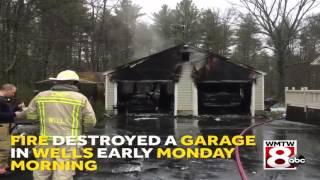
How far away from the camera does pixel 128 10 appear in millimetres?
54188

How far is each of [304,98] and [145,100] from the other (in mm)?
10314

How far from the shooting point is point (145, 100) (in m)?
26.0

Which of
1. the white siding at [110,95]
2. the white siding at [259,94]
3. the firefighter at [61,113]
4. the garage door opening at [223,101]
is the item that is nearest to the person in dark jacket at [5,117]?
the firefighter at [61,113]

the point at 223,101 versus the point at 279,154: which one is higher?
the point at 223,101

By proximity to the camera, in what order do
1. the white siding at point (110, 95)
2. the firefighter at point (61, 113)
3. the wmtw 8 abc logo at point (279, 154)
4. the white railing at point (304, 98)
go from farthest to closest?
the white siding at point (110, 95)
the white railing at point (304, 98)
the wmtw 8 abc logo at point (279, 154)
the firefighter at point (61, 113)

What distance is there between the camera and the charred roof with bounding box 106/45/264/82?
25.0m

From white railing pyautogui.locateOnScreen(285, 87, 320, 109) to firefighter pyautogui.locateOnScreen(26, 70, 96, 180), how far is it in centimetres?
1461

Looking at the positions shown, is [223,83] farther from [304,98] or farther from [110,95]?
[304,98]

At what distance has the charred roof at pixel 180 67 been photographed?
25.0m

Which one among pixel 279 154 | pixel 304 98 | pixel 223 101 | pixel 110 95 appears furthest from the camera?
pixel 223 101

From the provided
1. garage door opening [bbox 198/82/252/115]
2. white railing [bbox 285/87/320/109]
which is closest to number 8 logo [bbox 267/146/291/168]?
white railing [bbox 285/87/320/109]

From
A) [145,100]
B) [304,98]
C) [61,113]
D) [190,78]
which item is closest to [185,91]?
[190,78]

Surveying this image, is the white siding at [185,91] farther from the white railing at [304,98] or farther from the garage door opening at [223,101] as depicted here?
the white railing at [304,98]

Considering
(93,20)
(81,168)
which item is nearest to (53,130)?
(81,168)
